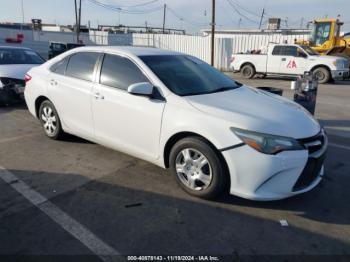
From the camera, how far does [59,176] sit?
4.09 meters

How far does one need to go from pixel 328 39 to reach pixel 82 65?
16.9 meters

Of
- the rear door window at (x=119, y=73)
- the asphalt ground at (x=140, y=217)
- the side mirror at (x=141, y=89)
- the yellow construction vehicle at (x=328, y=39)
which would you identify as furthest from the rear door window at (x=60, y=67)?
Answer: the yellow construction vehicle at (x=328, y=39)

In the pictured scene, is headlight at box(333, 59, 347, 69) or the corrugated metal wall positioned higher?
the corrugated metal wall

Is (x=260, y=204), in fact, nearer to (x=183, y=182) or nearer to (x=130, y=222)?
(x=183, y=182)

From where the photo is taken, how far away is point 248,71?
17203 millimetres

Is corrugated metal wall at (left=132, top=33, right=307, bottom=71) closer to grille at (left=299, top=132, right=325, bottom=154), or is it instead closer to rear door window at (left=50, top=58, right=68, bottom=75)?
rear door window at (left=50, top=58, right=68, bottom=75)

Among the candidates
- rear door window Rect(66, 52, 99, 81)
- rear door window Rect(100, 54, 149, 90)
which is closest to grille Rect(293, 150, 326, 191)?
rear door window Rect(100, 54, 149, 90)

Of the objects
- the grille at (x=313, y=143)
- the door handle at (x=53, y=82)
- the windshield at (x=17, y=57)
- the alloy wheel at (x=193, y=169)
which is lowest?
the alloy wheel at (x=193, y=169)

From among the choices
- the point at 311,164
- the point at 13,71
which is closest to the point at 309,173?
the point at 311,164

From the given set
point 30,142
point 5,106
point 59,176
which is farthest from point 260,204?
point 5,106

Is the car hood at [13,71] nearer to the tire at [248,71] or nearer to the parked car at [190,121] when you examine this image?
the parked car at [190,121]

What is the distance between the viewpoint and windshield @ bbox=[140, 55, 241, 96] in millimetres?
3887

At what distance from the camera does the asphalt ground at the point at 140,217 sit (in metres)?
2.74

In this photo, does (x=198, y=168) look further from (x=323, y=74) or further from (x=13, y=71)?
(x=323, y=74)
